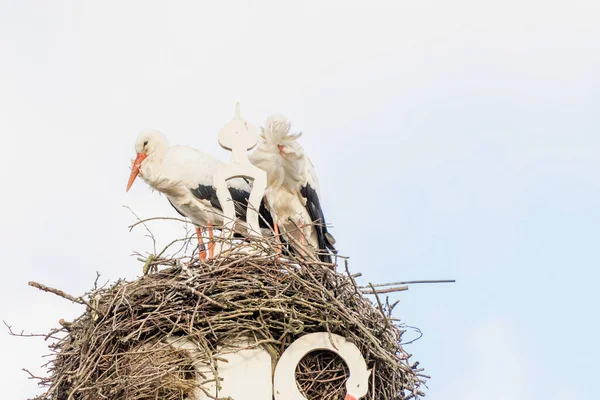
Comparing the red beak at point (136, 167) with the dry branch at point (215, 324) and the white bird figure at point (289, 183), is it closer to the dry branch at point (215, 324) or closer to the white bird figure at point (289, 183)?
the white bird figure at point (289, 183)

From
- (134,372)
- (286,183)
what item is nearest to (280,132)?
(286,183)

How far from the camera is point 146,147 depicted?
25.9 feet

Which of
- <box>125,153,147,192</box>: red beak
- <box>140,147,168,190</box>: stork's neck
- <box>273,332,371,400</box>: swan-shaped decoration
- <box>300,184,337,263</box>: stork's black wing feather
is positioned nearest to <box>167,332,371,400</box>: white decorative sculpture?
<box>273,332,371,400</box>: swan-shaped decoration

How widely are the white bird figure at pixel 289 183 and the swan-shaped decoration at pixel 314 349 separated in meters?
1.81

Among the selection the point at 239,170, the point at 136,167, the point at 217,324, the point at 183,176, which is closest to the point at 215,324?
the point at 217,324

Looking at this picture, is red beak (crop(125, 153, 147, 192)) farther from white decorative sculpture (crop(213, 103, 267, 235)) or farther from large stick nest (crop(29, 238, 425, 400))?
large stick nest (crop(29, 238, 425, 400))

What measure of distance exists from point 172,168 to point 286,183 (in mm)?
942

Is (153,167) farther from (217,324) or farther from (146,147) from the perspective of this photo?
(217,324)

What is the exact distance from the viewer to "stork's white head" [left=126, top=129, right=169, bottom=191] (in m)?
7.88

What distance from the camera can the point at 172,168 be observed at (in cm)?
777

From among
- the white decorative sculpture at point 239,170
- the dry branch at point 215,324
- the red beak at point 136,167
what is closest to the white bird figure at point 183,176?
the red beak at point 136,167

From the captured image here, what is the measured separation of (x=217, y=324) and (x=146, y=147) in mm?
2717

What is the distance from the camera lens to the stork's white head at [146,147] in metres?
7.88

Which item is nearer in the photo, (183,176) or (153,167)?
A: (183,176)
